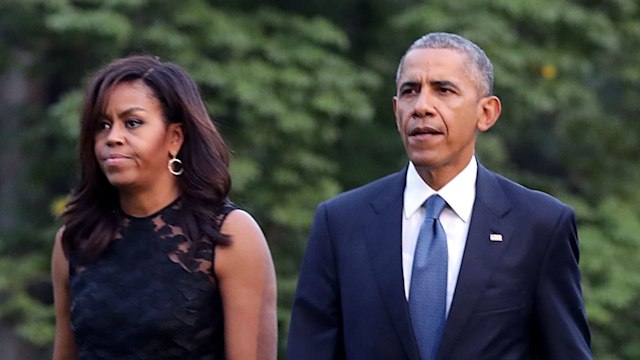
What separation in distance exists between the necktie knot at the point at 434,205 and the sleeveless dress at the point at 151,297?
64cm

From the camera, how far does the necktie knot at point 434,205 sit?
15.7ft

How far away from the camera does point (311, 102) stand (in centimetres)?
1287

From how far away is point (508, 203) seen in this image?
4852 millimetres

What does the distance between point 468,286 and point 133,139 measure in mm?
1130

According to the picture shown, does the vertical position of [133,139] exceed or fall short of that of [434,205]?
it exceeds it

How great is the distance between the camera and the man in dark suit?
4.67m

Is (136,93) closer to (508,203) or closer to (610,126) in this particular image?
(508,203)

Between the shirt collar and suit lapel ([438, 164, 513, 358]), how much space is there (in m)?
0.03

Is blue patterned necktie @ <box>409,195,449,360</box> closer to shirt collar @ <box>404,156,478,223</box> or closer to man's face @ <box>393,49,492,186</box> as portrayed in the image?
shirt collar @ <box>404,156,478,223</box>

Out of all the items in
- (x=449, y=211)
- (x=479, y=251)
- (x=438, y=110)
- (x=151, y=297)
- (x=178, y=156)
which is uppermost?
(x=438, y=110)

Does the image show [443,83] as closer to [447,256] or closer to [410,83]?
[410,83]

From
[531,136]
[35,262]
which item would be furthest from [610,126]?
[35,262]

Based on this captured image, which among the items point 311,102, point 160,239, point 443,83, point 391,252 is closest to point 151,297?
point 160,239

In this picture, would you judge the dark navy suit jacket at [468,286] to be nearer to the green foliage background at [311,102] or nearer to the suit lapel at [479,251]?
the suit lapel at [479,251]
